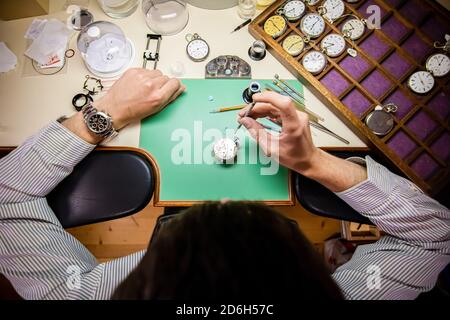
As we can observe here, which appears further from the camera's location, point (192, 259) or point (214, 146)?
point (214, 146)

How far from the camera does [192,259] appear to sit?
2.71ft

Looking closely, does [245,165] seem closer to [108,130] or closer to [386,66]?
[108,130]

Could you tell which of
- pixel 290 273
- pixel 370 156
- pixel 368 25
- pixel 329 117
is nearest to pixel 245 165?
pixel 329 117

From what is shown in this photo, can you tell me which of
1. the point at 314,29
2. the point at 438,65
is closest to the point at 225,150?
the point at 314,29

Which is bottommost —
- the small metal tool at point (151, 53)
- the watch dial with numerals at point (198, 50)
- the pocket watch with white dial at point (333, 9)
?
the small metal tool at point (151, 53)

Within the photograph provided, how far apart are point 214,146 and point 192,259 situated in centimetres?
79

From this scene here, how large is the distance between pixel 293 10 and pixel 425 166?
1.00 m

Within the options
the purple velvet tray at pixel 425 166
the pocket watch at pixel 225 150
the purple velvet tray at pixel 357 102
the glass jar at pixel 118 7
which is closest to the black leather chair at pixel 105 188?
the pocket watch at pixel 225 150

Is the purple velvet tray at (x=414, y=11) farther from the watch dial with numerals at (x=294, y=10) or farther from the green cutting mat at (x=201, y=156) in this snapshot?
the green cutting mat at (x=201, y=156)

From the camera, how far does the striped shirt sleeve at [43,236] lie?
48.6 inches

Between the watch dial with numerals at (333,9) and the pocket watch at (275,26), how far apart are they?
215 mm

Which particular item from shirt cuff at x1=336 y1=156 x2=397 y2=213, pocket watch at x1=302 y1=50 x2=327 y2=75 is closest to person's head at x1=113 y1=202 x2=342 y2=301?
shirt cuff at x1=336 y1=156 x2=397 y2=213
